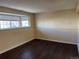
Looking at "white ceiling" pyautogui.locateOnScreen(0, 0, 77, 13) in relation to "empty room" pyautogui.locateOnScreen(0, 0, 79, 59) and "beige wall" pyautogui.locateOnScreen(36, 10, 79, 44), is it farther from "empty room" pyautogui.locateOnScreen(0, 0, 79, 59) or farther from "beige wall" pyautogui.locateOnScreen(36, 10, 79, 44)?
"beige wall" pyautogui.locateOnScreen(36, 10, 79, 44)

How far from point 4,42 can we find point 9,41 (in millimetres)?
332

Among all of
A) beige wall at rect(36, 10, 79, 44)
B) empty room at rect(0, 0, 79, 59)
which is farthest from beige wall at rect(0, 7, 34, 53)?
beige wall at rect(36, 10, 79, 44)

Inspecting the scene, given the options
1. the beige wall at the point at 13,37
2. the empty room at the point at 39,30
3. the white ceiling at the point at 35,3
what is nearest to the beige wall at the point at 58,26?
the empty room at the point at 39,30

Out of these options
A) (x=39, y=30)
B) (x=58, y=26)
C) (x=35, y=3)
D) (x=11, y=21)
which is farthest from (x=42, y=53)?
(x=39, y=30)

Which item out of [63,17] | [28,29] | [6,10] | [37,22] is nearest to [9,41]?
[6,10]

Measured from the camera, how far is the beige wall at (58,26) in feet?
16.9

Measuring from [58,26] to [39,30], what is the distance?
158 cm

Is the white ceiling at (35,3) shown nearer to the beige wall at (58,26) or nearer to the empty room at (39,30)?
the empty room at (39,30)

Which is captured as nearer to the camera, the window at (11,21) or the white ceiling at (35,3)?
the white ceiling at (35,3)

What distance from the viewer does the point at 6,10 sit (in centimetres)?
402

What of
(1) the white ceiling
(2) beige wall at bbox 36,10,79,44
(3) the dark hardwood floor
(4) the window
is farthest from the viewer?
(2) beige wall at bbox 36,10,79,44

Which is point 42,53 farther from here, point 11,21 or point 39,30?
point 39,30

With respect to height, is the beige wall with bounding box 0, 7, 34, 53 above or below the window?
below

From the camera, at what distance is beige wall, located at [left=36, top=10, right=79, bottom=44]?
16.9 feet
